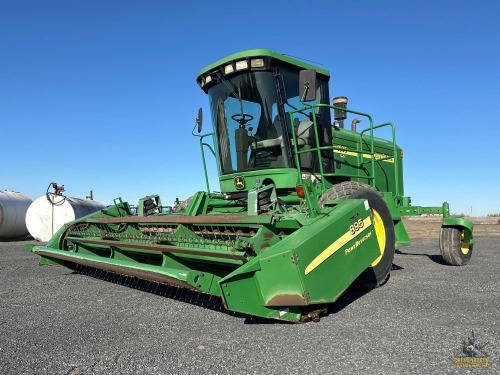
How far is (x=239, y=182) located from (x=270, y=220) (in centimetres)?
214

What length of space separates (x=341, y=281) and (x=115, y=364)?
6.21 ft

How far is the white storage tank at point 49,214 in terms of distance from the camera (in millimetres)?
15023

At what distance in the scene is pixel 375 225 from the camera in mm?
5004

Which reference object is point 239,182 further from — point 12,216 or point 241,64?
point 12,216

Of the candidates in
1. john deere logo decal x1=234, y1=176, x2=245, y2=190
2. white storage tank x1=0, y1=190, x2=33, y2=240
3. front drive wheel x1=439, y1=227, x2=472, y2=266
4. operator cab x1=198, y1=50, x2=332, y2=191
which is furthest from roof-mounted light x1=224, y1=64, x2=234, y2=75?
white storage tank x1=0, y1=190, x2=33, y2=240

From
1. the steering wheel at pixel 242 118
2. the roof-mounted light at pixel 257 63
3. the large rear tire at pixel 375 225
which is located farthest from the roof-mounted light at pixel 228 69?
the large rear tire at pixel 375 225

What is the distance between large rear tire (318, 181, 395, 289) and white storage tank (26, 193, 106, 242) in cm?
1258

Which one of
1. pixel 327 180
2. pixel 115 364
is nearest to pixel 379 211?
pixel 327 180

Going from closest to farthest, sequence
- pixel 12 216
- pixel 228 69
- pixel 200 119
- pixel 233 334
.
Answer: pixel 233 334 → pixel 228 69 → pixel 200 119 → pixel 12 216

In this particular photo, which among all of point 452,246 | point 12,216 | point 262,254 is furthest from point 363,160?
point 12,216

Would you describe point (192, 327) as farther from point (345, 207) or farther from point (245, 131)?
point (245, 131)

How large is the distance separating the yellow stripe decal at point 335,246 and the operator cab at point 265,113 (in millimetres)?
1476

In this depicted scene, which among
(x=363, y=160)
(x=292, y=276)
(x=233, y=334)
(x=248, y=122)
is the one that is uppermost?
(x=248, y=122)

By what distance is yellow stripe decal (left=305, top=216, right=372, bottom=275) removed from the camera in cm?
334
